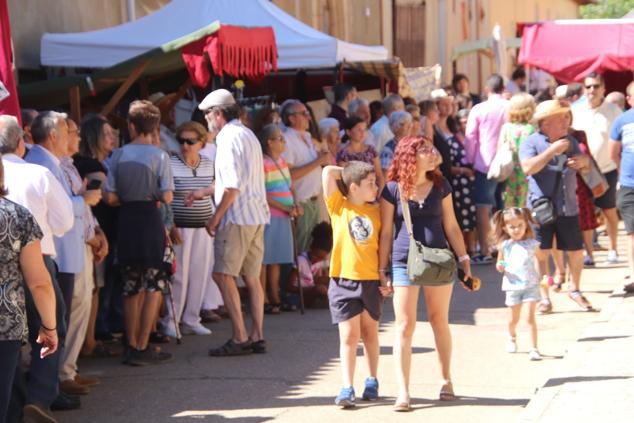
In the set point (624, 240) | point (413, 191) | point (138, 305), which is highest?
point (413, 191)

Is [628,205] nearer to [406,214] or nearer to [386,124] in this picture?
[386,124]

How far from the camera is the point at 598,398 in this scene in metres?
7.30

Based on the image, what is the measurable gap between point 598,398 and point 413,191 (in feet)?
5.17

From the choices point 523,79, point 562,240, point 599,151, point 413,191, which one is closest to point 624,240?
point 599,151

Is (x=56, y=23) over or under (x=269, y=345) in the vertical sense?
over

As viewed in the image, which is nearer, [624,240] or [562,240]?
[562,240]

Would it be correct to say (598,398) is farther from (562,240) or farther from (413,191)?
(562,240)

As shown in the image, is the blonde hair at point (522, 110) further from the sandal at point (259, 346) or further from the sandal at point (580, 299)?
the sandal at point (259, 346)

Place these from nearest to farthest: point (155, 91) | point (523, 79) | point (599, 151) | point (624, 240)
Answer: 1. point (155, 91)
2. point (599, 151)
3. point (624, 240)
4. point (523, 79)

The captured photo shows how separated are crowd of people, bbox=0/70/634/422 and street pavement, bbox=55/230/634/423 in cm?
19

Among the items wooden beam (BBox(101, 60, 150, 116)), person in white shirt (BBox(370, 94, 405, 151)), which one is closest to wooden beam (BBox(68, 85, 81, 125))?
wooden beam (BBox(101, 60, 150, 116))

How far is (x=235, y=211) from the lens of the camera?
952cm

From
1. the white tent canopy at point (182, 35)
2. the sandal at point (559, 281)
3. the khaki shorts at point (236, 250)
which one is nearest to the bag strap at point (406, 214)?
the khaki shorts at point (236, 250)

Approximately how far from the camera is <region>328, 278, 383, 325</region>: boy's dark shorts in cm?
787
